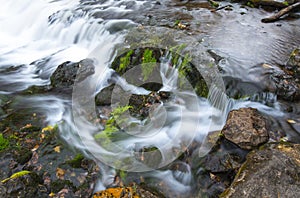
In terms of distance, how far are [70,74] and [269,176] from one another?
4787 millimetres

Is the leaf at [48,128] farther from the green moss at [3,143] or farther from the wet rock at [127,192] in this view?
the wet rock at [127,192]

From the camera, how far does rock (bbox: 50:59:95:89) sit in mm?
6070

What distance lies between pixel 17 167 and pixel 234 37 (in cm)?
604

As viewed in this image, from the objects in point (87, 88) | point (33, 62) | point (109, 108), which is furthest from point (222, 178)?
point (33, 62)

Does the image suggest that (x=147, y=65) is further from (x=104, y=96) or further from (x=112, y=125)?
(x=112, y=125)

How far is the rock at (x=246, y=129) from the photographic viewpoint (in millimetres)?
4105

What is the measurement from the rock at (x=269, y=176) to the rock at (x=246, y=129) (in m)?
0.36

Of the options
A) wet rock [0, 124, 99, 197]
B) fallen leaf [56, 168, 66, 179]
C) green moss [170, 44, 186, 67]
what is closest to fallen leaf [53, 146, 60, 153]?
wet rock [0, 124, 99, 197]

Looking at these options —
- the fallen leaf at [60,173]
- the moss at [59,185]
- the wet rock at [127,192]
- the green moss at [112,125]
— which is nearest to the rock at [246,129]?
the wet rock at [127,192]

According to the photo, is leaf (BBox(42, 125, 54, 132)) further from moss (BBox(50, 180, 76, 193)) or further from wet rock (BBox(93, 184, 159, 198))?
wet rock (BBox(93, 184, 159, 198))

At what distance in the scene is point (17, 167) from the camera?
406 centimetres

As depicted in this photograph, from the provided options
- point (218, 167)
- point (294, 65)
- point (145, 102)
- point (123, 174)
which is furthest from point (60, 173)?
point (294, 65)

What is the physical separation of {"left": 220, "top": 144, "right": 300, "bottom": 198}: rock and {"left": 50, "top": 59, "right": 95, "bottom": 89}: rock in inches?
165

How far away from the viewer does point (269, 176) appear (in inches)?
129
